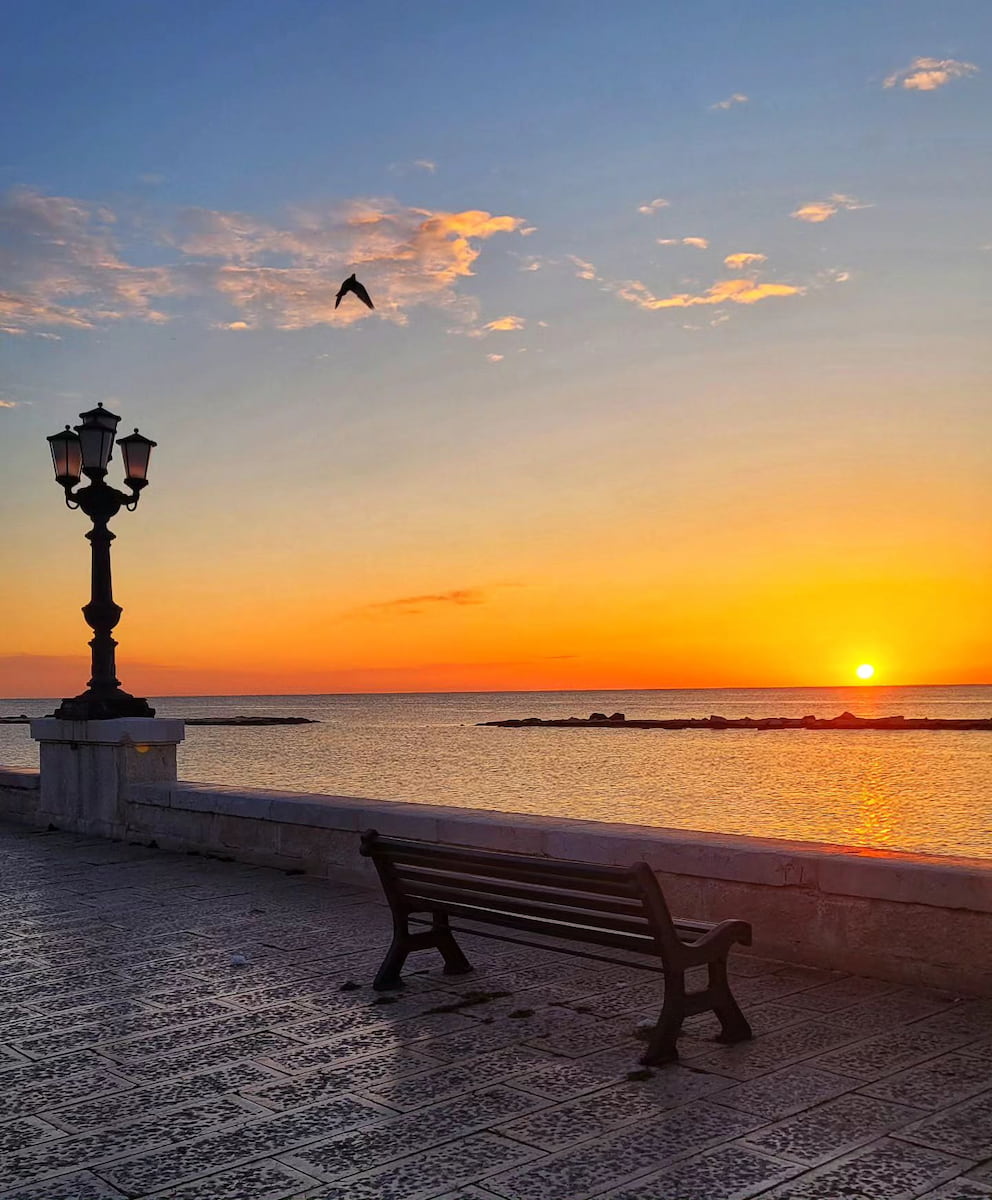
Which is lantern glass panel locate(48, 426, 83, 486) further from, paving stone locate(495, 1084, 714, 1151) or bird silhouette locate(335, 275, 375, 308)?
paving stone locate(495, 1084, 714, 1151)

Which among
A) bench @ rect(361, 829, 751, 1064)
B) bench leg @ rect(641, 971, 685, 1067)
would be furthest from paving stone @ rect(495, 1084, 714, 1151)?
bench @ rect(361, 829, 751, 1064)

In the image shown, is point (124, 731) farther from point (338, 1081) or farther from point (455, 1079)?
point (455, 1079)

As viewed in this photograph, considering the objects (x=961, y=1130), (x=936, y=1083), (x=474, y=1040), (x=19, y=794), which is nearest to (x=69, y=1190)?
(x=474, y=1040)

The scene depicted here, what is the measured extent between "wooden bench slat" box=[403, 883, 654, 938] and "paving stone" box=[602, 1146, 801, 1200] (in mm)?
1144

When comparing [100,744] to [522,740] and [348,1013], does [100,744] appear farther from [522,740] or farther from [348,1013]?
[522,740]

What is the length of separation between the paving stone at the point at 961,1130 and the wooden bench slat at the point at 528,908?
1.25 meters

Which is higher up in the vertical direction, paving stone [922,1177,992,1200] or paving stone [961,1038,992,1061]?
paving stone [961,1038,992,1061]

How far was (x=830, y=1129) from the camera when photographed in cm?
398

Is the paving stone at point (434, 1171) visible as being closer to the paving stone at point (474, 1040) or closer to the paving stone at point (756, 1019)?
the paving stone at point (474, 1040)

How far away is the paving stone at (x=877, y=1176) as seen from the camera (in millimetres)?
3480

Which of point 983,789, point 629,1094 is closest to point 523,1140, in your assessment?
point 629,1094

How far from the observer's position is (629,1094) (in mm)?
4359

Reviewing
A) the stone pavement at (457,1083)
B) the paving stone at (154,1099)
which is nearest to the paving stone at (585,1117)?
the stone pavement at (457,1083)

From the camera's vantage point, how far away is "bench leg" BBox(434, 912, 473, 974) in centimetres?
607
